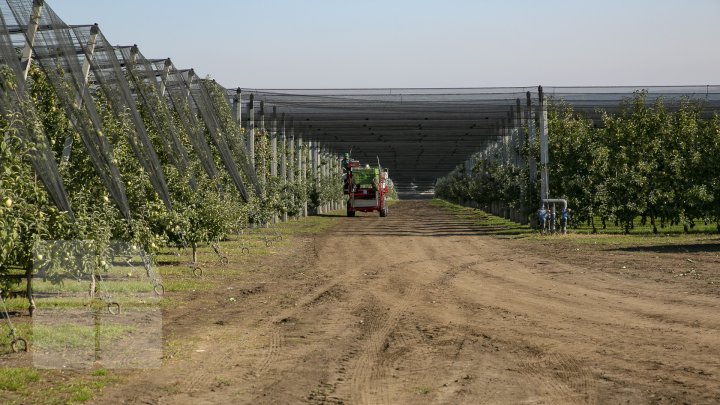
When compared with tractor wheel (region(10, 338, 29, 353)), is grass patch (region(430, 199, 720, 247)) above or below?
above

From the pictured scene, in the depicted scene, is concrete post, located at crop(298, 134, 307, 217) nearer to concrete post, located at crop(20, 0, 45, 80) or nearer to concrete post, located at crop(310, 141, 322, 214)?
concrete post, located at crop(310, 141, 322, 214)

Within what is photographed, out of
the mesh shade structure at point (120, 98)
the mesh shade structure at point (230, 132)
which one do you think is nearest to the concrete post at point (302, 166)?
the mesh shade structure at point (230, 132)

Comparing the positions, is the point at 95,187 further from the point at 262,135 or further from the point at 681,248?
the point at 262,135

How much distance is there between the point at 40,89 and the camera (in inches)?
637

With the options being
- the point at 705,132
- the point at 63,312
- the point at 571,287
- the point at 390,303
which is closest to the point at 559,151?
the point at 705,132

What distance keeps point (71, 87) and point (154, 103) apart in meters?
6.07

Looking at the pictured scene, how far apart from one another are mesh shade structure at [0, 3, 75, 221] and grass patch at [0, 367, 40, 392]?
11.0 ft

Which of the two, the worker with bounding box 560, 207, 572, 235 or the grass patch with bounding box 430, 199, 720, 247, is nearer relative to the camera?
the grass patch with bounding box 430, 199, 720, 247

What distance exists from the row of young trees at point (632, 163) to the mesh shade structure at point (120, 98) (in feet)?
65.4

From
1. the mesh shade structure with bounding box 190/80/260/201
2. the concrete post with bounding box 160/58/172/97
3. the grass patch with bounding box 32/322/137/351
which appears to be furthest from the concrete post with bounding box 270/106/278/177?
the grass patch with bounding box 32/322/137/351

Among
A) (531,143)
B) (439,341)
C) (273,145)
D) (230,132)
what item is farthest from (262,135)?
(439,341)

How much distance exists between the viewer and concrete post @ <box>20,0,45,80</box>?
589 inches

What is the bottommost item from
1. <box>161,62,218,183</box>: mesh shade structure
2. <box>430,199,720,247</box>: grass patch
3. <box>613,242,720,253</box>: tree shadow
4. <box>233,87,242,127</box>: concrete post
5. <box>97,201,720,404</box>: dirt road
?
<box>97,201,720,404</box>: dirt road

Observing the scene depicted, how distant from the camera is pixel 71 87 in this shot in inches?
636
